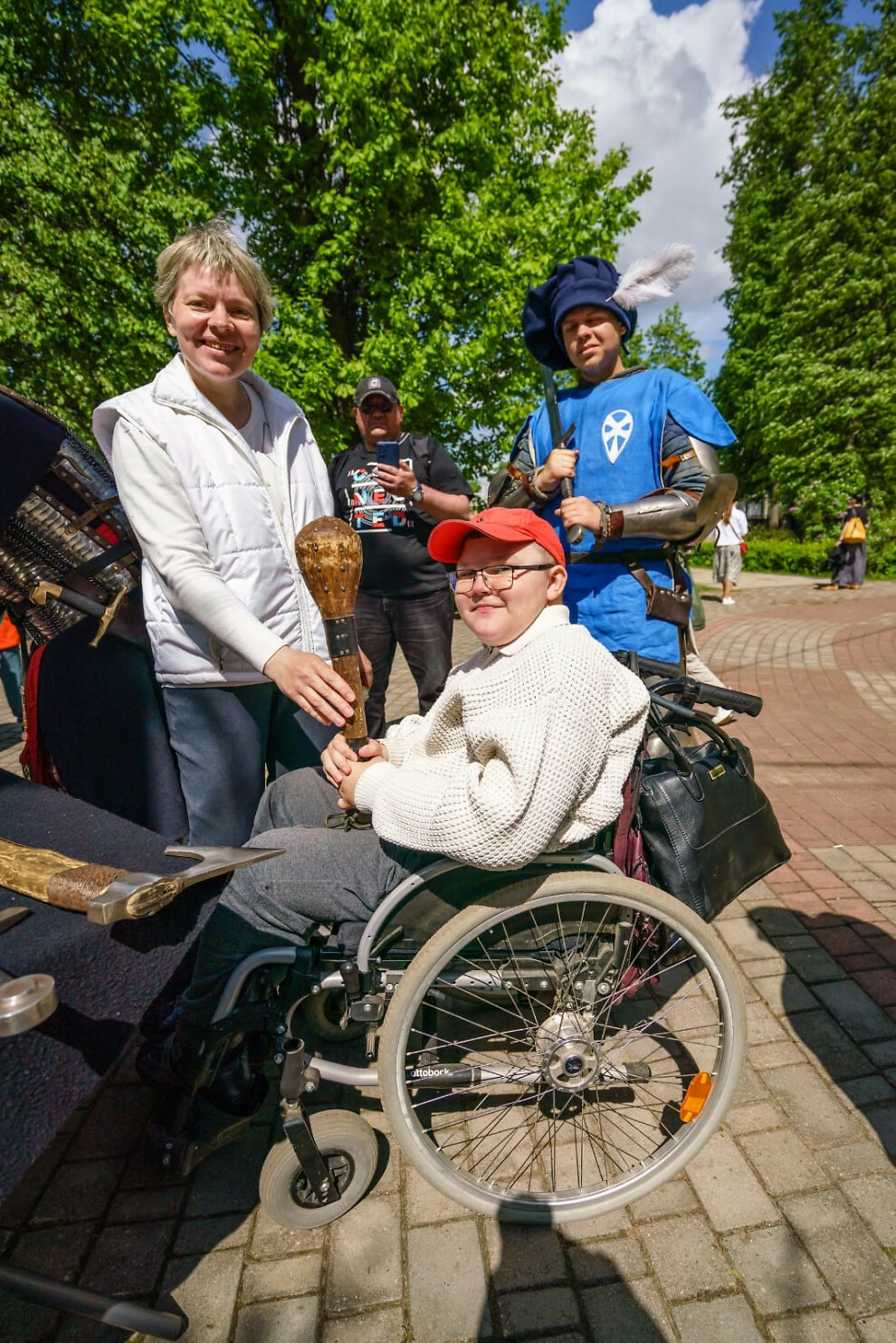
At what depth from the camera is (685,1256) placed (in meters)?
1.55

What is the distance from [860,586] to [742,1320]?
50.3 feet

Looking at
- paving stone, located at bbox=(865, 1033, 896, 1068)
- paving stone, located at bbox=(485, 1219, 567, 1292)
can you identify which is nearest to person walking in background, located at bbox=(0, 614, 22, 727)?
paving stone, located at bbox=(485, 1219, 567, 1292)

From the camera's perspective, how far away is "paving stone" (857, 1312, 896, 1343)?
4.52ft

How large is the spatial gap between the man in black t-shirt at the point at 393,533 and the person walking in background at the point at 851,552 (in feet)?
41.0

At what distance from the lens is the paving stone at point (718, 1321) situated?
4.58 feet

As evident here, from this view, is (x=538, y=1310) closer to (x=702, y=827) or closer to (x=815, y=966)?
(x=702, y=827)

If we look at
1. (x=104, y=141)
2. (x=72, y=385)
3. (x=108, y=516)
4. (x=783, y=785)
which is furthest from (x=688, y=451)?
(x=104, y=141)

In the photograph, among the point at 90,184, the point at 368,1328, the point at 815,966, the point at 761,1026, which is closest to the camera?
the point at 368,1328

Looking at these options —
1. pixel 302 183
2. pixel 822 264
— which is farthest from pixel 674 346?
pixel 302 183

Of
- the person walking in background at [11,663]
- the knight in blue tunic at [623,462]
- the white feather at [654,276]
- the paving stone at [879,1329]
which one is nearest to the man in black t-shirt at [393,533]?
the knight in blue tunic at [623,462]

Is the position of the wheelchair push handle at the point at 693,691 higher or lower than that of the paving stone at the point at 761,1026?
higher

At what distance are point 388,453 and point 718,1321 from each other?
9.53 ft

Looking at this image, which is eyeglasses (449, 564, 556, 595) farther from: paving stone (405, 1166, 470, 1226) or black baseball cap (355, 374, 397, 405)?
black baseball cap (355, 374, 397, 405)

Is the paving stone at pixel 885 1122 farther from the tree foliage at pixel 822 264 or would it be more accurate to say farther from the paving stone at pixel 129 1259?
the tree foliage at pixel 822 264
